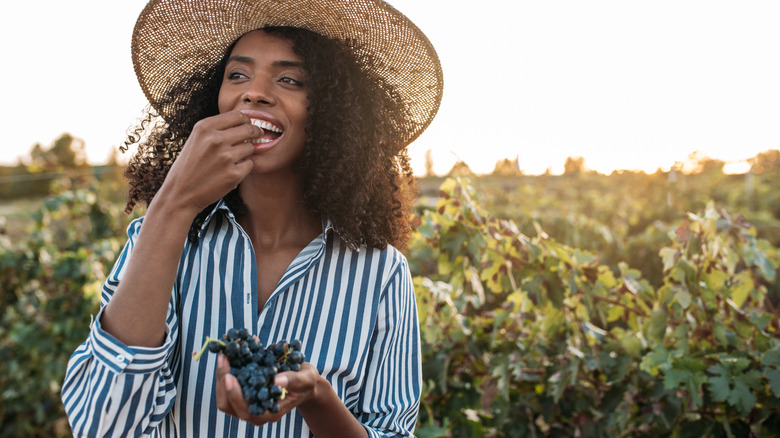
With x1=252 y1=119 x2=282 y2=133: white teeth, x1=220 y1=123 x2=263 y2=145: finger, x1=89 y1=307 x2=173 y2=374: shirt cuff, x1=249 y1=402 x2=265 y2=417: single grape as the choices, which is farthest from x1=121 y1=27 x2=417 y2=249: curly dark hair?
x1=249 y1=402 x2=265 y2=417: single grape

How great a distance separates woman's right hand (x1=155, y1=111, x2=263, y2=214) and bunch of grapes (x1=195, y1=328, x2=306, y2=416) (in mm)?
296

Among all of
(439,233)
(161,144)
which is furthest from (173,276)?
Answer: (439,233)

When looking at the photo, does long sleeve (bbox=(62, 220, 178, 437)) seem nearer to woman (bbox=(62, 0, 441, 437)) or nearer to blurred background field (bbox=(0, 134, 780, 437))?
woman (bbox=(62, 0, 441, 437))

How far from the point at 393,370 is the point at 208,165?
0.70 m

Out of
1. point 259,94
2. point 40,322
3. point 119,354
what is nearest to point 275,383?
point 119,354

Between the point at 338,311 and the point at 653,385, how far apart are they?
141cm

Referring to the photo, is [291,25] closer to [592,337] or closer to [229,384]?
[229,384]

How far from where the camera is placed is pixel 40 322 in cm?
412

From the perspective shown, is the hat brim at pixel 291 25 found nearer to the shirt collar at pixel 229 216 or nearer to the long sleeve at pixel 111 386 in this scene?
the shirt collar at pixel 229 216

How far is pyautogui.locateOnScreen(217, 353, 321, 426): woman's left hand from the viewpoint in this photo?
988 mm

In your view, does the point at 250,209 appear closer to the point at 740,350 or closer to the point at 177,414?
the point at 177,414

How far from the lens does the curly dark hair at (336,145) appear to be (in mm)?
1605

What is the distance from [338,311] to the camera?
1.45m

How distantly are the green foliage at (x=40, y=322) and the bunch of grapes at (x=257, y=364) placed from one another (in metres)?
2.99
